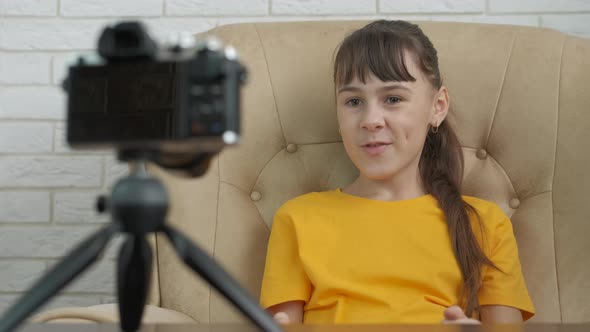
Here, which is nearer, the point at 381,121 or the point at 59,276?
the point at 59,276

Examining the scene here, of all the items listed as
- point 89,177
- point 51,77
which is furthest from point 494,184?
point 51,77

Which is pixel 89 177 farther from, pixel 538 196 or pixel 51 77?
pixel 538 196

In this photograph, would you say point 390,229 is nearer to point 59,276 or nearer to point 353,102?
point 353,102

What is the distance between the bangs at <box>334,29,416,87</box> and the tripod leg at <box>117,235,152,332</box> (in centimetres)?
97

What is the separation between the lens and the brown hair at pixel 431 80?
4.46 feet

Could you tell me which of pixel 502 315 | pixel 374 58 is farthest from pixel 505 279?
pixel 374 58

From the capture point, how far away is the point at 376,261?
1.36 meters

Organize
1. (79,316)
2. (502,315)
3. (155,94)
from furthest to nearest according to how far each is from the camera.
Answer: (502,315)
(79,316)
(155,94)

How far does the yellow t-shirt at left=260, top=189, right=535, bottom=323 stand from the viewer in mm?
1331

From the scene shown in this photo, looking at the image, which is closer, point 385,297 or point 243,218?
point 385,297

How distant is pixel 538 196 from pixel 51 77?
1.19 metres

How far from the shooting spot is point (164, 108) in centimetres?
43

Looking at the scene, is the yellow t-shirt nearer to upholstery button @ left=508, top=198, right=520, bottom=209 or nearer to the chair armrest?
upholstery button @ left=508, top=198, right=520, bottom=209

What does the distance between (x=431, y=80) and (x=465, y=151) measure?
180 mm
